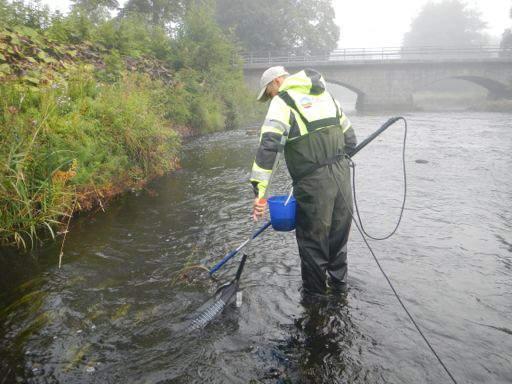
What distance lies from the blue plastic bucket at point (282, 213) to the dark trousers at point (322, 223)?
0.10 meters

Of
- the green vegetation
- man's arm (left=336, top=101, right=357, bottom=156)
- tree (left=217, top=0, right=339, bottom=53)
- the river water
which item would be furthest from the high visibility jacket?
tree (left=217, top=0, right=339, bottom=53)

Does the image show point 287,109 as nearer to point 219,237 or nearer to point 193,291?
point 193,291

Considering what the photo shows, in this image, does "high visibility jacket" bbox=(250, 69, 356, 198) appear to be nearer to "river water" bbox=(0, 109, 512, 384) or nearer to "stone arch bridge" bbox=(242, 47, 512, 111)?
"river water" bbox=(0, 109, 512, 384)

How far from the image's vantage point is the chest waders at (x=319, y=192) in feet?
12.7

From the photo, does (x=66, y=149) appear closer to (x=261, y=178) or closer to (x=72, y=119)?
(x=72, y=119)

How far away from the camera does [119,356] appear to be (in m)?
3.41

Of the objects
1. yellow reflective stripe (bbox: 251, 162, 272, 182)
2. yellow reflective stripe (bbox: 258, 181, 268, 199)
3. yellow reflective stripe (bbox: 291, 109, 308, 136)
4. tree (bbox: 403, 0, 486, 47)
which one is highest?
tree (bbox: 403, 0, 486, 47)

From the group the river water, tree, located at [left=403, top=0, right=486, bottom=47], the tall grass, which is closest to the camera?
the river water

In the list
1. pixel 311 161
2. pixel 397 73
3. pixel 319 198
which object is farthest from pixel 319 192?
pixel 397 73

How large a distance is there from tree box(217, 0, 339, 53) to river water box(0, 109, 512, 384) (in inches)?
1514

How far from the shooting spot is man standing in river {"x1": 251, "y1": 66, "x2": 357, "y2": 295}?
3.77 meters

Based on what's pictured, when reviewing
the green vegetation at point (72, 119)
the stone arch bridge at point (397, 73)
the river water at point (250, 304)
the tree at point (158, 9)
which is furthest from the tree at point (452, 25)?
the river water at point (250, 304)

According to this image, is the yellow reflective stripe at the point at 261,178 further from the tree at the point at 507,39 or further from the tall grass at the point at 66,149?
the tree at the point at 507,39

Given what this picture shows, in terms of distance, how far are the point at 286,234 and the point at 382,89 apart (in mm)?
37574
